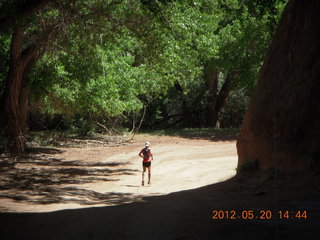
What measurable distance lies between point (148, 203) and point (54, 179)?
6814mm

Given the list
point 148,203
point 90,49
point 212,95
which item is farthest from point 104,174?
point 212,95

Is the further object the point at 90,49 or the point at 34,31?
the point at 34,31

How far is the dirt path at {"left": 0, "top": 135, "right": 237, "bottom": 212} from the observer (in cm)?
1314

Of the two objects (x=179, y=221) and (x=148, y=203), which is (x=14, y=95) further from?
(x=179, y=221)

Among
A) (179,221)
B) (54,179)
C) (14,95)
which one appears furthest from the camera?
(14,95)

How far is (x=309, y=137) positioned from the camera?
10117mm

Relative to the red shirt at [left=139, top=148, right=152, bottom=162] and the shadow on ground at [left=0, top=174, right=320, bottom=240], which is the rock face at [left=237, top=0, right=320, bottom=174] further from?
the red shirt at [left=139, top=148, right=152, bottom=162]

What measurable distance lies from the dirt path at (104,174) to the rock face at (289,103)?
140 inches

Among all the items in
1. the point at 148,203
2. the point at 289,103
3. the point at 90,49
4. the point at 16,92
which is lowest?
the point at 148,203

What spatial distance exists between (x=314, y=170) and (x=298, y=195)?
1.00 meters

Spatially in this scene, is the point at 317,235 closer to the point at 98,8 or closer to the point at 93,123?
the point at 98,8

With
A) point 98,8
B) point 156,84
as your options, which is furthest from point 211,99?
point 98,8

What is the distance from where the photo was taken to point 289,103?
Result: 10805 mm

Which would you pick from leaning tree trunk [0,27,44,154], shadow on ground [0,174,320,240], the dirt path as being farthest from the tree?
shadow on ground [0,174,320,240]
